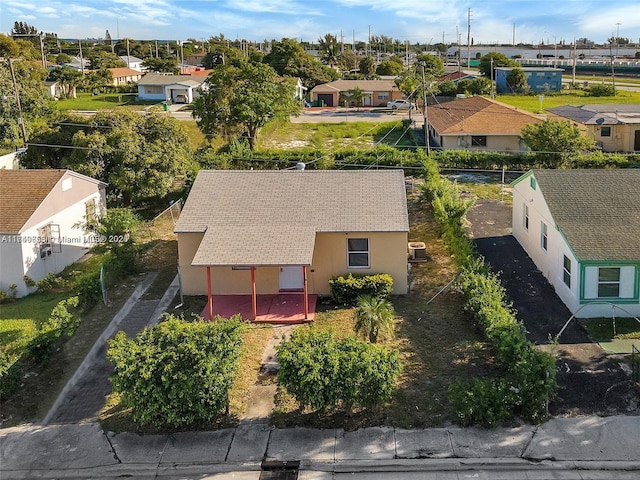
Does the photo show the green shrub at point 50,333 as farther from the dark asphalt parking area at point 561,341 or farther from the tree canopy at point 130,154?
the tree canopy at point 130,154

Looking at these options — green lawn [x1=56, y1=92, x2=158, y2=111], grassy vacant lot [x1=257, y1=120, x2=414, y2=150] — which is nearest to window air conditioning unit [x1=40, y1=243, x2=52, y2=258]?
grassy vacant lot [x1=257, y1=120, x2=414, y2=150]

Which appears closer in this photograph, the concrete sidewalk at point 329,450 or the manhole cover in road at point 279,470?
the manhole cover in road at point 279,470

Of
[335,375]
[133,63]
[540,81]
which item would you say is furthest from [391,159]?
[133,63]

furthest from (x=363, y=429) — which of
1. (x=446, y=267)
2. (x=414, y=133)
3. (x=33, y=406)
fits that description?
(x=414, y=133)

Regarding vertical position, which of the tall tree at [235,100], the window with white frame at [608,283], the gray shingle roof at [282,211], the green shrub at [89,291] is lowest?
the green shrub at [89,291]

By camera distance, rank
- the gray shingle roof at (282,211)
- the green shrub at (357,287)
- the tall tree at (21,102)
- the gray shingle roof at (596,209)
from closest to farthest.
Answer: the gray shingle roof at (596,209)
the gray shingle roof at (282,211)
the green shrub at (357,287)
the tall tree at (21,102)

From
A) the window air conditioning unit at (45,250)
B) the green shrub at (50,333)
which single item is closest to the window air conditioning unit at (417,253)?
the green shrub at (50,333)

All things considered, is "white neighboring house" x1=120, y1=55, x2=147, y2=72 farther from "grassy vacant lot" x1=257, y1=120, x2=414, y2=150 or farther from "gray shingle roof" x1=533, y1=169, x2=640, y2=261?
"gray shingle roof" x1=533, y1=169, x2=640, y2=261

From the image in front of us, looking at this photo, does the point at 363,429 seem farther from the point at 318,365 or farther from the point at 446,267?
the point at 446,267
